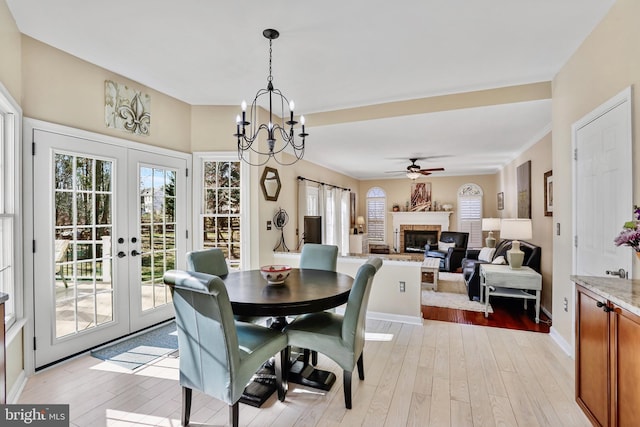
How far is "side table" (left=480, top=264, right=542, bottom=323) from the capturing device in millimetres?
3777

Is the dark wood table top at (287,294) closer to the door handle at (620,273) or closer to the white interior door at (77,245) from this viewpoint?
the white interior door at (77,245)

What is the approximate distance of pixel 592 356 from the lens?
1744 millimetres

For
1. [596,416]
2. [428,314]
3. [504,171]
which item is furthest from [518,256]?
[504,171]

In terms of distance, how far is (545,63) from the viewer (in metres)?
2.92

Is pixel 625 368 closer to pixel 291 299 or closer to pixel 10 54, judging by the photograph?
pixel 291 299

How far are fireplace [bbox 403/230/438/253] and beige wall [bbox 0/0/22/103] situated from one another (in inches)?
338

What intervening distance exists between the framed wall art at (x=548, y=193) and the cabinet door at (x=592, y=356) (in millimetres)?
2608

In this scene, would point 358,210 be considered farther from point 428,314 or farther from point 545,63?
point 545,63

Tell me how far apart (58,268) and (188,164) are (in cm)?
175

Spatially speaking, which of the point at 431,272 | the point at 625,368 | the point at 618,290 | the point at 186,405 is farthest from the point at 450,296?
the point at 186,405

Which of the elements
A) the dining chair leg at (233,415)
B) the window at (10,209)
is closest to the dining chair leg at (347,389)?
the dining chair leg at (233,415)

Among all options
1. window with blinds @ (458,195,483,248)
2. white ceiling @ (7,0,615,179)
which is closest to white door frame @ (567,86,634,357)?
white ceiling @ (7,0,615,179)

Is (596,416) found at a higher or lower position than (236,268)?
lower

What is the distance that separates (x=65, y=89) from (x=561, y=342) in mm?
5113
